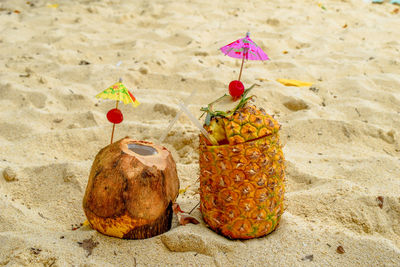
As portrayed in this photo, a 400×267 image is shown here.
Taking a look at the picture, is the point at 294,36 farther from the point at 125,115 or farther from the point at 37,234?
the point at 37,234

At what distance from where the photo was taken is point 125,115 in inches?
112

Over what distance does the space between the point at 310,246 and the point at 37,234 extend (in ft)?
3.67

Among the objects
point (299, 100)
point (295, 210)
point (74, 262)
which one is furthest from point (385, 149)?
point (74, 262)

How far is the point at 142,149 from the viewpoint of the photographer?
1.65m

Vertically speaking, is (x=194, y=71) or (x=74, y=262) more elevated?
(x=194, y=71)

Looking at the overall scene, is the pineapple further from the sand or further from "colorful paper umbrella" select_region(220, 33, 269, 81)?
"colorful paper umbrella" select_region(220, 33, 269, 81)

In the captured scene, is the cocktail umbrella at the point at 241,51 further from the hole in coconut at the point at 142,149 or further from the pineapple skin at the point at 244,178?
the hole in coconut at the point at 142,149

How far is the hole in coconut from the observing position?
1.63m

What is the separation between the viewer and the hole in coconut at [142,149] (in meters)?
1.63

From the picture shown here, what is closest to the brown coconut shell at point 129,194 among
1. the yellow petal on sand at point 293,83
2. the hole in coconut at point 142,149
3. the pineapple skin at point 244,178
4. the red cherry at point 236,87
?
→ the hole in coconut at point 142,149

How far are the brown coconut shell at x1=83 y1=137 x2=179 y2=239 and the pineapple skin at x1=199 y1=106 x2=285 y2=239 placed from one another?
18cm

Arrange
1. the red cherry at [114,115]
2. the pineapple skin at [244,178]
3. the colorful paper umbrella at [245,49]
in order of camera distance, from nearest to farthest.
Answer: the pineapple skin at [244,178]
the colorful paper umbrella at [245,49]
the red cherry at [114,115]

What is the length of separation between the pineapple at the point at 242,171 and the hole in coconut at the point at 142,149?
0.23m

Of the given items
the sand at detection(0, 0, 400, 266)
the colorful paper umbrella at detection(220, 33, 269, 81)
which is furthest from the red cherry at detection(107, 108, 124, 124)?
the colorful paper umbrella at detection(220, 33, 269, 81)
